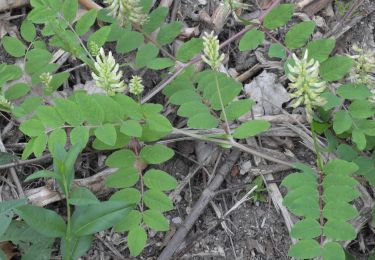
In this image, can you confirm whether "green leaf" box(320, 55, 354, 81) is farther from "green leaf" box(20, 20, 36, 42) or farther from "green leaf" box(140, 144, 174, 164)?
"green leaf" box(20, 20, 36, 42)

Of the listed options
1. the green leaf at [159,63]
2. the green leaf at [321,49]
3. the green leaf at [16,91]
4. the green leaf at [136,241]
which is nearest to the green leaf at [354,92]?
the green leaf at [321,49]

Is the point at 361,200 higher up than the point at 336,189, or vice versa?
the point at 336,189

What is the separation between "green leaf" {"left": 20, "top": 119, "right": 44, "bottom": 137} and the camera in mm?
2582

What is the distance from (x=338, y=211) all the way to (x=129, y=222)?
948 millimetres

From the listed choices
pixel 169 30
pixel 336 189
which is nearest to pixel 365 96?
pixel 336 189

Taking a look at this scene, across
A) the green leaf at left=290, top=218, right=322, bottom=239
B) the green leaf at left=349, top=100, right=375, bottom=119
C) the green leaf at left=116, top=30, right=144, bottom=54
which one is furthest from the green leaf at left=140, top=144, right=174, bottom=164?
the green leaf at left=349, top=100, right=375, bottom=119

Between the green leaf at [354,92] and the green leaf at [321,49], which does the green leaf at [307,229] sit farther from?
the green leaf at [321,49]

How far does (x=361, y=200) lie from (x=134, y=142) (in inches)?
48.1

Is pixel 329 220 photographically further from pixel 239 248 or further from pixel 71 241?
pixel 71 241

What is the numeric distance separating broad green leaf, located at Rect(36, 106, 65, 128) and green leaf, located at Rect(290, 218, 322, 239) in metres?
1.17

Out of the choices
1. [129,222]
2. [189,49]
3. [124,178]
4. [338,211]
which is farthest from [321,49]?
[129,222]

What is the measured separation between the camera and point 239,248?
2877 millimetres

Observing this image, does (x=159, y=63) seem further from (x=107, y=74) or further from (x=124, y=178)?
(x=124, y=178)

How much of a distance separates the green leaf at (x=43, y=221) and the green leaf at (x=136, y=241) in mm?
314
